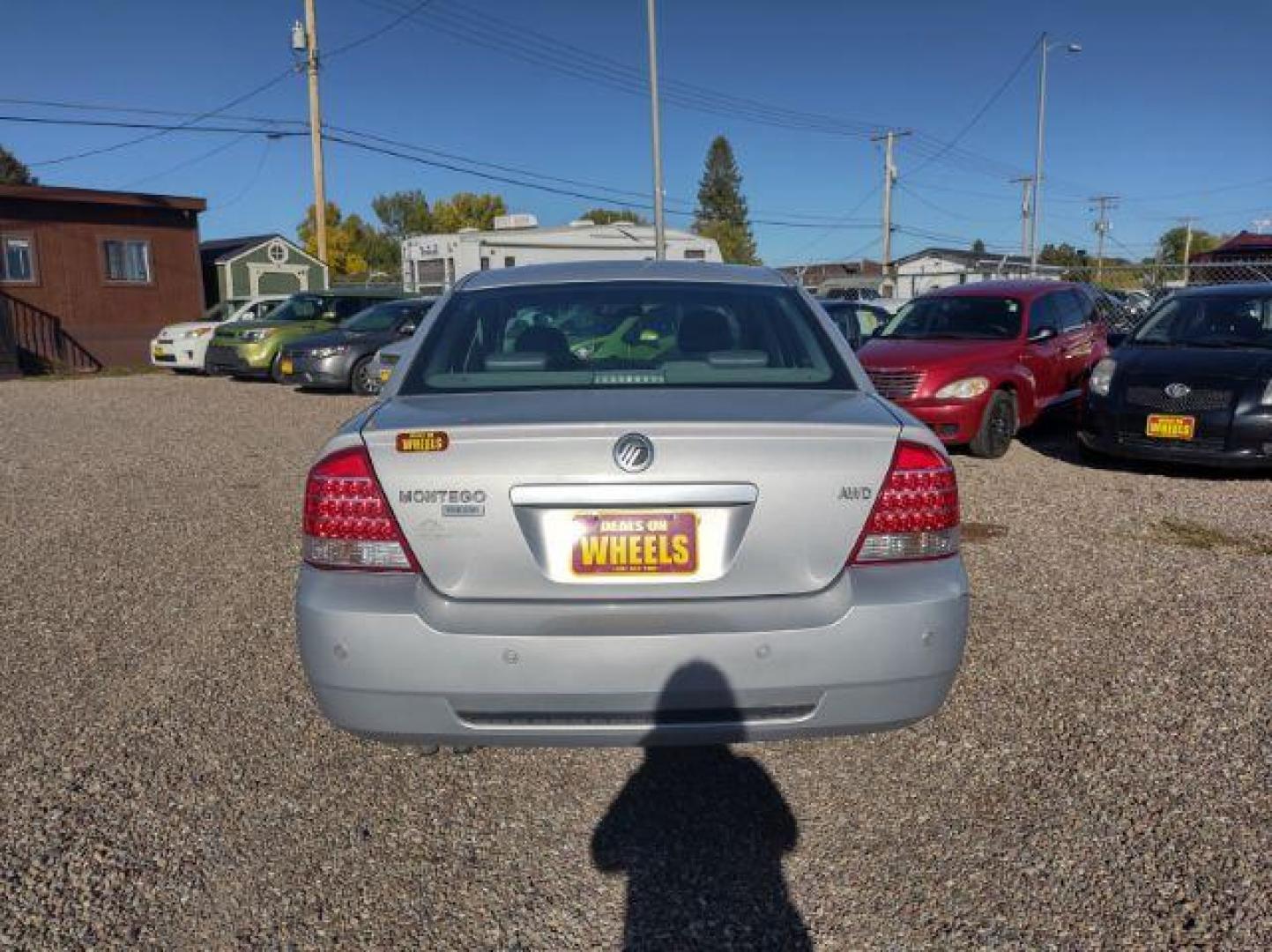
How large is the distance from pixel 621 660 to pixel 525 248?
25.3 metres

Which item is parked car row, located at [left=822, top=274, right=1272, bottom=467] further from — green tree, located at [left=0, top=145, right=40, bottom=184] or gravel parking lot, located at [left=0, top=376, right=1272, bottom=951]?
green tree, located at [left=0, top=145, right=40, bottom=184]

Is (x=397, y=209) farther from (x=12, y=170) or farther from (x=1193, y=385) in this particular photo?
(x=1193, y=385)

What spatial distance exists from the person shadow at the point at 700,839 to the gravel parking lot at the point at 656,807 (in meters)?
0.01

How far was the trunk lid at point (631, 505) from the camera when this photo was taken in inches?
94.7

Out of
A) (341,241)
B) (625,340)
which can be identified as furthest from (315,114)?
(341,241)

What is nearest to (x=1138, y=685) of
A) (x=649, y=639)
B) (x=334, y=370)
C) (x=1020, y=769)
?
(x=1020, y=769)

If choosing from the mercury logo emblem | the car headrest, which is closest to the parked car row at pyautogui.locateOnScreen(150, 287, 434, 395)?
the car headrest

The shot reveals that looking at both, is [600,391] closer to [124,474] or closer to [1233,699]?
[1233,699]

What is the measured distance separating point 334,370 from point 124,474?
6399mm

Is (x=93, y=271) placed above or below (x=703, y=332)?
above

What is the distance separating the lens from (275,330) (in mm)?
17469

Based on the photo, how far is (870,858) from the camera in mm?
2756

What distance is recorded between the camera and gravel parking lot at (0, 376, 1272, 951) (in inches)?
98.7

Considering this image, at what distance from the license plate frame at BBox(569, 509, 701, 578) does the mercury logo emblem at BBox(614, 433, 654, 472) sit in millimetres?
112
